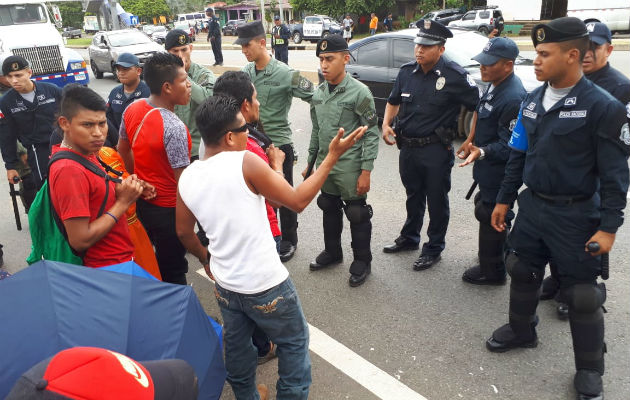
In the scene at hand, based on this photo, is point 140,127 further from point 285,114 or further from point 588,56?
point 588,56

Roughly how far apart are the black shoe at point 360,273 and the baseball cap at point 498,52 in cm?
181

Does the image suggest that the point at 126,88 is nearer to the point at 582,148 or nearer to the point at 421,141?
the point at 421,141

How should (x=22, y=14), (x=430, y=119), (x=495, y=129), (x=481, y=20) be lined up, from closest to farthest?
1. (x=495, y=129)
2. (x=430, y=119)
3. (x=22, y=14)
4. (x=481, y=20)

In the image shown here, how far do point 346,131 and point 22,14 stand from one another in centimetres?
1298

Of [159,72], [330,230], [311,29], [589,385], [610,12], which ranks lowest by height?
[589,385]

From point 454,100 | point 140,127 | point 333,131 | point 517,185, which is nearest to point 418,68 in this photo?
point 454,100

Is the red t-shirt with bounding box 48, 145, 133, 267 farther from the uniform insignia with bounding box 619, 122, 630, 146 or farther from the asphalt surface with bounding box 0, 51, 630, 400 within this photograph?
the uniform insignia with bounding box 619, 122, 630, 146

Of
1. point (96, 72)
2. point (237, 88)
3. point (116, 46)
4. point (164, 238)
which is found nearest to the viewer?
point (237, 88)

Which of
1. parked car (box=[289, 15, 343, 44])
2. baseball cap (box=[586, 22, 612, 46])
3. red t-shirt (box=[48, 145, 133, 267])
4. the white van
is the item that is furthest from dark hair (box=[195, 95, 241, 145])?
parked car (box=[289, 15, 343, 44])

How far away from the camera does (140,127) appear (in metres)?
2.83

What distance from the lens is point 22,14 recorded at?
13.0 metres

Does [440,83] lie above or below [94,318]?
above

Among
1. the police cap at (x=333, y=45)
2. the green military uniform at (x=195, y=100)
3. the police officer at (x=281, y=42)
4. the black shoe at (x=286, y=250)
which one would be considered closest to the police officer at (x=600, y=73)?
the police cap at (x=333, y=45)

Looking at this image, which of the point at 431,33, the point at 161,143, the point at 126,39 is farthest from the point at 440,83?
the point at 126,39
